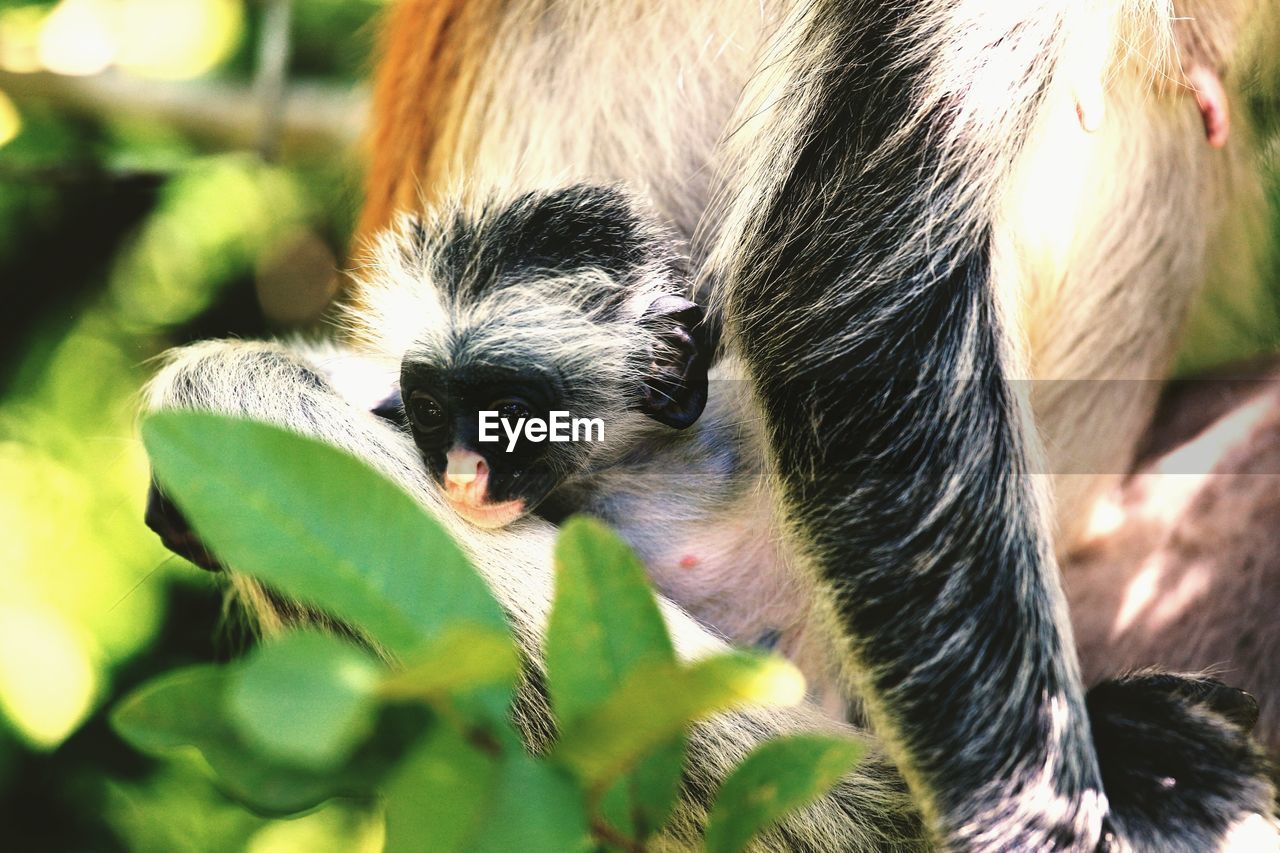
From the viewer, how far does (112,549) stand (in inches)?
85.7

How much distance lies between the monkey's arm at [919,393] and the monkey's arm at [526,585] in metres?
0.15

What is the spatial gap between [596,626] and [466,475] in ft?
2.07

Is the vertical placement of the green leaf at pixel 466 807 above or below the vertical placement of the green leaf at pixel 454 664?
below

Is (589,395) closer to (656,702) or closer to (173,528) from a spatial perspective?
(173,528)

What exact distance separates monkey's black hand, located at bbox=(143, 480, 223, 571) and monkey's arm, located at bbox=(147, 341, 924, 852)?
0.11 metres

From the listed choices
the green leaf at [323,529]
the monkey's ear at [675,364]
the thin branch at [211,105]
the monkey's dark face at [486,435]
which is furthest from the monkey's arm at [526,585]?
the thin branch at [211,105]

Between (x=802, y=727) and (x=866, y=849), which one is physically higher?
(x=802, y=727)

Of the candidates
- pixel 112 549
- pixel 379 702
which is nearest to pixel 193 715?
pixel 379 702

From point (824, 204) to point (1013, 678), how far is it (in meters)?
0.59

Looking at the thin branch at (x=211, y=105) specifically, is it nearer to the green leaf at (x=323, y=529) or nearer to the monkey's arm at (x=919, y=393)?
the monkey's arm at (x=919, y=393)

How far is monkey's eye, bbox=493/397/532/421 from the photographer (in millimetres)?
1393

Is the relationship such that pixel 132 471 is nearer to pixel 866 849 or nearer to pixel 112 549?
pixel 112 549

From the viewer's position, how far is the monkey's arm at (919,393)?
129 centimetres

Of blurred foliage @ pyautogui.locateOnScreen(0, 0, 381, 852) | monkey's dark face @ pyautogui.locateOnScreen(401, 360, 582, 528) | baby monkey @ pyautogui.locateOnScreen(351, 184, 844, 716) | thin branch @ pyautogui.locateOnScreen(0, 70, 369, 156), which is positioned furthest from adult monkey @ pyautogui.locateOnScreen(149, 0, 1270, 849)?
thin branch @ pyautogui.locateOnScreen(0, 70, 369, 156)
